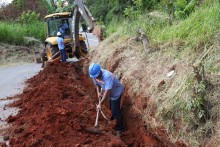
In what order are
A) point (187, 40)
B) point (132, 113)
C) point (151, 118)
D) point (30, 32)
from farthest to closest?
point (30, 32)
point (132, 113)
point (187, 40)
point (151, 118)

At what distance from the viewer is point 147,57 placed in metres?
8.16

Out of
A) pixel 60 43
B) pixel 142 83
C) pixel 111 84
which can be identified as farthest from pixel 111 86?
pixel 60 43

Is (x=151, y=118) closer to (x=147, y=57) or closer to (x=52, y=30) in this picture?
(x=147, y=57)

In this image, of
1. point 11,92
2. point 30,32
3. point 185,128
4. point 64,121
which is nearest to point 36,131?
point 64,121

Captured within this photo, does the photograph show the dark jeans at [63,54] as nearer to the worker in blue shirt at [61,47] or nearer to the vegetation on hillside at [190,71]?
the worker in blue shirt at [61,47]

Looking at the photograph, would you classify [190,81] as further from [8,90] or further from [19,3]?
[19,3]

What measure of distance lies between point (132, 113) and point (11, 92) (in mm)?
6389

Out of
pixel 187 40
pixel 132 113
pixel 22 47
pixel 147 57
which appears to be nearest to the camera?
pixel 187 40

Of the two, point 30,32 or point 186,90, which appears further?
point 30,32

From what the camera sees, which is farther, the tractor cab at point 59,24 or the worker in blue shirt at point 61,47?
the tractor cab at point 59,24

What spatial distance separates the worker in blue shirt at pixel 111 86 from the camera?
7.51m

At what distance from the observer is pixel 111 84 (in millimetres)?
7527

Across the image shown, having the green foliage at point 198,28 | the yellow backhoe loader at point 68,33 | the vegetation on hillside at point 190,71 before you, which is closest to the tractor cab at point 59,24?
the yellow backhoe loader at point 68,33

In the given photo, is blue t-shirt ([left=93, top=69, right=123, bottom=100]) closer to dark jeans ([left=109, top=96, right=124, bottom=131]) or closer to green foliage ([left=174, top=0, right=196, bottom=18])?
dark jeans ([left=109, top=96, right=124, bottom=131])
